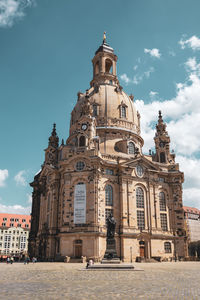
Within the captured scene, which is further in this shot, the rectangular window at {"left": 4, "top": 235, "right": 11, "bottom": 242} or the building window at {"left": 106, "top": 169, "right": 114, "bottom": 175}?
the rectangular window at {"left": 4, "top": 235, "right": 11, "bottom": 242}

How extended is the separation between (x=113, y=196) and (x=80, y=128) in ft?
48.8

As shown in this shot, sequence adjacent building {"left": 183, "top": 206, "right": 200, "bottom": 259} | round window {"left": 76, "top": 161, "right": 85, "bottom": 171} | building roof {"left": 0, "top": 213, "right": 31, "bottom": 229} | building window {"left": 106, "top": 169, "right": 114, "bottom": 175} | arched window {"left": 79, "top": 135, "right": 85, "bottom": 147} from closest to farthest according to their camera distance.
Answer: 1. round window {"left": 76, "top": 161, "right": 85, "bottom": 171}
2. building window {"left": 106, "top": 169, "right": 114, "bottom": 175}
3. arched window {"left": 79, "top": 135, "right": 85, "bottom": 147}
4. building roof {"left": 0, "top": 213, "right": 31, "bottom": 229}
5. adjacent building {"left": 183, "top": 206, "right": 200, "bottom": 259}

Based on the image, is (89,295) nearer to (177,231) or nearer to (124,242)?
(124,242)

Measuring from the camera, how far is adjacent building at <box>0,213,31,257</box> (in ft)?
280

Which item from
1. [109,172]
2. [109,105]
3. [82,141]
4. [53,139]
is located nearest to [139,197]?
[109,172]

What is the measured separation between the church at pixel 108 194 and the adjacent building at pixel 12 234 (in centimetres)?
2958

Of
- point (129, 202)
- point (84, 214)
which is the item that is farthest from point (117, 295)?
point (129, 202)

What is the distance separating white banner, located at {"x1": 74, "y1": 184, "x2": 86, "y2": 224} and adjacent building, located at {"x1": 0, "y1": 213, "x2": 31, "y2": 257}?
47.3 metres

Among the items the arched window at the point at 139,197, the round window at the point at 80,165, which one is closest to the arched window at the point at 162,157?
the arched window at the point at 139,197

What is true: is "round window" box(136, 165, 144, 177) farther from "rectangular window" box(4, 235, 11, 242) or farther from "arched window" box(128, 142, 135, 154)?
"rectangular window" box(4, 235, 11, 242)

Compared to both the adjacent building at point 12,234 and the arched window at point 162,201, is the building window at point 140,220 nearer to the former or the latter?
the arched window at point 162,201

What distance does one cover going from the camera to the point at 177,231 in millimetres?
52312

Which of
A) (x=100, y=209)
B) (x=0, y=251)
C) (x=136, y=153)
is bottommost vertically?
(x=0, y=251)

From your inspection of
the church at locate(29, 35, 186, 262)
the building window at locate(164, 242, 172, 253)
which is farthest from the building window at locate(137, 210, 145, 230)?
the building window at locate(164, 242, 172, 253)
